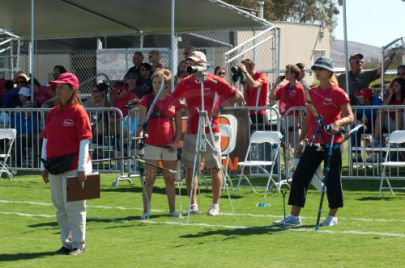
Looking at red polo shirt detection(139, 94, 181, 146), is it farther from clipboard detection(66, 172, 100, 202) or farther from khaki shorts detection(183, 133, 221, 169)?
clipboard detection(66, 172, 100, 202)

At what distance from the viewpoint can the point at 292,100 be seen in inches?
672

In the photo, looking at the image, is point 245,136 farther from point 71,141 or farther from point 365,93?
point 71,141

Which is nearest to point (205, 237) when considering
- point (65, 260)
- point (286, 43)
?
point (65, 260)

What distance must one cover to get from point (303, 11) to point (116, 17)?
2083 inches

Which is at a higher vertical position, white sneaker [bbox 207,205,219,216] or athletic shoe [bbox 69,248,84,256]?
white sneaker [bbox 207,205,219,216]

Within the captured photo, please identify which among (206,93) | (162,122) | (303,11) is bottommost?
(162,122)

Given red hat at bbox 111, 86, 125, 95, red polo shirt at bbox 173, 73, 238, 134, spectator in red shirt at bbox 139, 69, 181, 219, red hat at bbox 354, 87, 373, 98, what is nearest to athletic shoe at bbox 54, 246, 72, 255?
spectator in red shirt at bbox 139, 69, 181, 219

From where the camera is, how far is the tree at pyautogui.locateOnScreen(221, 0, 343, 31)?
72500 millimetres

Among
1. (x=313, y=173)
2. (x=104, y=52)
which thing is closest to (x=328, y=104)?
(x=313, y=173)

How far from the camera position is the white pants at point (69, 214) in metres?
10.0

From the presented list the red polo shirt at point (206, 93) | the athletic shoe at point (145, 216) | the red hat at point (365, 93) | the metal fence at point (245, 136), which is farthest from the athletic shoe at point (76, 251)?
the red hat at point (365, 93)

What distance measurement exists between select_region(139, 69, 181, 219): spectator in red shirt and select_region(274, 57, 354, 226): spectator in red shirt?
184 centimetres

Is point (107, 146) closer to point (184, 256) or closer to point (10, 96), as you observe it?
point (10, 96)

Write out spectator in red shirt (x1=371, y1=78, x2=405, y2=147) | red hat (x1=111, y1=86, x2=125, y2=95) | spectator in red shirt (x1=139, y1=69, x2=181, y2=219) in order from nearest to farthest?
1. spectator in red shirt (x1=139, y1=69, x2=181, y2=219)
2. spectator in red shirt (x1=371, y1=78, x2=405, y2=147)
3. red hat (x1=111, y1=86, x2=125, y2=95)
